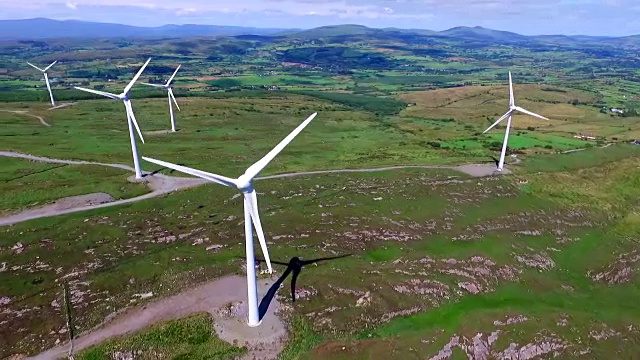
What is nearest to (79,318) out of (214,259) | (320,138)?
(214,259)

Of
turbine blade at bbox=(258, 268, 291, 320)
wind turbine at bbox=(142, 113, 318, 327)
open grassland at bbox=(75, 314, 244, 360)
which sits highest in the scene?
wind turbine at bbox=(142, 113, 318, 327)

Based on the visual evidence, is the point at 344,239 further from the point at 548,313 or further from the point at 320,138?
the point at 320,138

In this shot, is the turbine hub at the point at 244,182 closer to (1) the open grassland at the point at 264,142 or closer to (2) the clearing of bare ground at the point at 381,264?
(2) the clearing of bare ground at the point at 381,264

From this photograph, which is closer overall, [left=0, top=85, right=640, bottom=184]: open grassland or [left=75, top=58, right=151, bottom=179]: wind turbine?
[left=75, top=58, right=151, bottom=179]: wind turbine

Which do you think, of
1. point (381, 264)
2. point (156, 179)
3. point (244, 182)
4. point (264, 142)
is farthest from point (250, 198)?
point (264, 142)

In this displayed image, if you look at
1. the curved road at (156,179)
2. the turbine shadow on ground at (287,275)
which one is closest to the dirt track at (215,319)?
the turbine shadow on ground at (287,275)

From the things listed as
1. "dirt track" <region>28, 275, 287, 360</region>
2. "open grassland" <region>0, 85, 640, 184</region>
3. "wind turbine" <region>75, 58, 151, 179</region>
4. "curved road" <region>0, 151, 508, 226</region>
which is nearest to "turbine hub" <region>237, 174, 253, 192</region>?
"dirt track" <region>28, 275, 287, 360</region>

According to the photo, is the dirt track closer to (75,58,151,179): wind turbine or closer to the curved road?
the curved road
